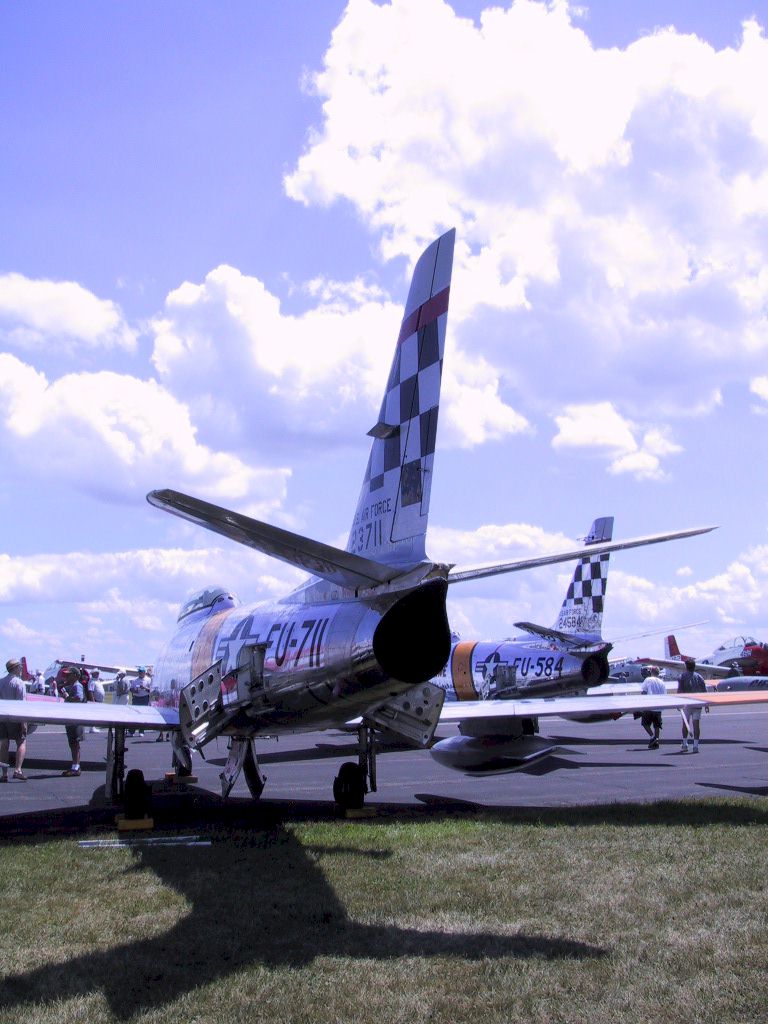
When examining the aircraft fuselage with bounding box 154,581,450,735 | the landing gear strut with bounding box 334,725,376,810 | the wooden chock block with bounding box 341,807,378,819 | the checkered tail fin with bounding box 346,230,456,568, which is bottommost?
the wooden chock block with bounding box 341,807,378,819

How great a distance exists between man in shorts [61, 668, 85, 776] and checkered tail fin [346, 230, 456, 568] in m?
8.44

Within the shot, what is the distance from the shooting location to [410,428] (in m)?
7.81

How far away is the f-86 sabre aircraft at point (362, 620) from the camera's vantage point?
6496 millimetres

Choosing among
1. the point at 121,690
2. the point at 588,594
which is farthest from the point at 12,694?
the point at 121,690

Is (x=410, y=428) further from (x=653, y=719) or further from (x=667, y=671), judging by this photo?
(x=667, y=671)

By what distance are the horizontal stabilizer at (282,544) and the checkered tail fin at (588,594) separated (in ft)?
55.0

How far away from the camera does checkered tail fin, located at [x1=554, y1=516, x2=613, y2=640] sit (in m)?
22.8

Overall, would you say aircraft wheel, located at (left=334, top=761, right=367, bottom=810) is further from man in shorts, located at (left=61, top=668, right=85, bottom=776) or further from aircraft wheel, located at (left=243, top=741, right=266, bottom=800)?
man in shorts, located at (left=61, top=668, right=85, bottom=776)

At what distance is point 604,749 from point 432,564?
1306cm

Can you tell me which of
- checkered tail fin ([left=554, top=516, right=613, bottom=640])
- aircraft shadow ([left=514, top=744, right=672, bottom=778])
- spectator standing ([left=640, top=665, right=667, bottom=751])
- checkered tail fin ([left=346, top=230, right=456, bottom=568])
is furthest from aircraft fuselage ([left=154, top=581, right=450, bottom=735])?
checkered tail fin ([left=554, top=516, right=613, bottom=640])

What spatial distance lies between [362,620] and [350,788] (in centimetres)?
358

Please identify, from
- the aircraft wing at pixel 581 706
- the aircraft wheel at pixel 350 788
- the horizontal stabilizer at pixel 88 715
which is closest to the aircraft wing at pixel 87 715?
the horizontal stabilizer at pixel 88 715

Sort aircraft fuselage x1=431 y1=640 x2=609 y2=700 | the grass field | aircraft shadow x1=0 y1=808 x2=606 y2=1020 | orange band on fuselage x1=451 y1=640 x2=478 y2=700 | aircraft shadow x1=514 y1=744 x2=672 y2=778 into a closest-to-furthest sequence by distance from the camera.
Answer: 1. the grass field
2. aircraft shadow x1=0 y1=808 x2=606 y2=1020
3. aircraft shadow x1=514 y1=744 x2=672 y2=778
4. aircraft fuselage x1=431 y1=640 x2=609 y2=700
5. orange band on fuselage x1=451 y1=640 x2=478 y2=700

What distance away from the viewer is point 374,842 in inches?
309
